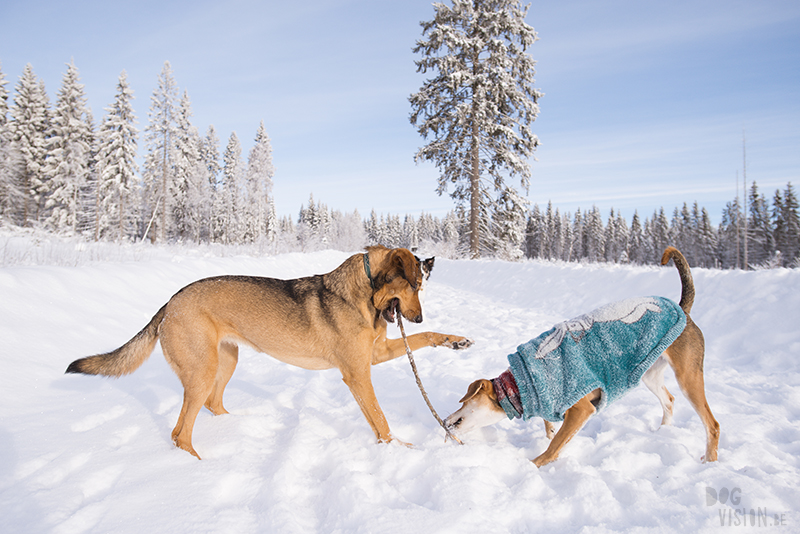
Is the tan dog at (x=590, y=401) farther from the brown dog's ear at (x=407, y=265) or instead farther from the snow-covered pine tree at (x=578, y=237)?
the snow-covered pine tree at (x=578, y=237)

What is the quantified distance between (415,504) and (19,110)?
51.0 m

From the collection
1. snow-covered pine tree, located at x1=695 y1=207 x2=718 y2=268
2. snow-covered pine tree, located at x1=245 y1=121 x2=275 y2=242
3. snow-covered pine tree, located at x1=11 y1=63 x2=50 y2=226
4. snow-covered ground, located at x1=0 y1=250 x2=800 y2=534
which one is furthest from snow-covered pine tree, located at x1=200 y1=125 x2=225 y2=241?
snow-covered pine tree, located at x1=695 y1=207 x2=718 y2=268

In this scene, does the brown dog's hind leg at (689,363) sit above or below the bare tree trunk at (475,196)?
below

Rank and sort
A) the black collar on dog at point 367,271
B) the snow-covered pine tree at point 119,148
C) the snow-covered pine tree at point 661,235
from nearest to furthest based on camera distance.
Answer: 1. the black collar on dog at point 367,271
2. the snow-covered pine tree at point 119,148
3. the snow-covered pine tree at point 661,235

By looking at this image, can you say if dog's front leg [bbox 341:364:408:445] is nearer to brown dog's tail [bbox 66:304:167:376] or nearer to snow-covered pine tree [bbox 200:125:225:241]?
brown dog's tail [bbox 66:304:167:376]

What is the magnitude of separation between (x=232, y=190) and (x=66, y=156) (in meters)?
18.6

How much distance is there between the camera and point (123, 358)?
3229 mm

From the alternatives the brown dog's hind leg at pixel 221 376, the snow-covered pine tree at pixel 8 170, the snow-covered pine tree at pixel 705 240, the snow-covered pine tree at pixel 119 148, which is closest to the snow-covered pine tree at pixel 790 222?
the snow-covered pine tree at pixel 705 240

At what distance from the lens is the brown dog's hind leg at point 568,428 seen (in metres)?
2.89

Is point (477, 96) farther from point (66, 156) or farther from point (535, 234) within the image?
point (535, 234)

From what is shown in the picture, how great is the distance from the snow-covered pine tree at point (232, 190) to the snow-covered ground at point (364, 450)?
1932 inches

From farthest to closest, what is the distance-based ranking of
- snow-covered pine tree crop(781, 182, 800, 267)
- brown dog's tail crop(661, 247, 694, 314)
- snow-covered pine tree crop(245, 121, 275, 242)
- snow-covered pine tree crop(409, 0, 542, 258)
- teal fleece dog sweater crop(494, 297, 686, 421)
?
snow-covered pine tree crop(245, 121, 275, 242) → snow-covered pine tree crop(781, 182, 800, 267) → snow-covered pine tree crop(409, 0, 542, 258) → brown dog's tail crop(661, 247, 694, 314) → teal fleece dog sweater crop(494, 297, 686, 421)

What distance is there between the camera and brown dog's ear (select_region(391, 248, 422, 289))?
323 cm

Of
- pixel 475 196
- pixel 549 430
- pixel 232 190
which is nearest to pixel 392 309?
pixel 549 430
